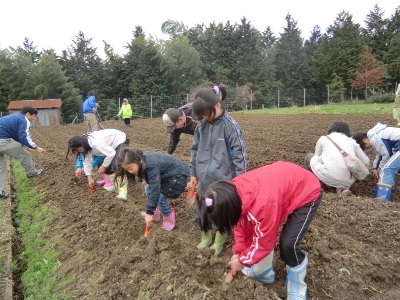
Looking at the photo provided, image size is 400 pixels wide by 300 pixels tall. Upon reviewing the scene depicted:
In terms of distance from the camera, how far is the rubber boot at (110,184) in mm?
5484

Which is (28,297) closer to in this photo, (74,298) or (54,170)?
(74,298)

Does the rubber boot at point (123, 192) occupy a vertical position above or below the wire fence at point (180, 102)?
below

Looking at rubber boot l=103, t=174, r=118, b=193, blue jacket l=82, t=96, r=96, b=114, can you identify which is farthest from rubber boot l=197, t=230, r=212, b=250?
blue jacket l=82, t=96, r=96, b=114

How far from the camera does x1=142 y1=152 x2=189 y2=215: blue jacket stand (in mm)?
3459

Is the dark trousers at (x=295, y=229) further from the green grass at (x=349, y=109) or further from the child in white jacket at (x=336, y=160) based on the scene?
the green grass at (x=349, y=109)

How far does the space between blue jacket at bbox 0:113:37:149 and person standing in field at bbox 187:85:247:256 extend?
14.2ft

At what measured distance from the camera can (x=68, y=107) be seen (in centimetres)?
3195

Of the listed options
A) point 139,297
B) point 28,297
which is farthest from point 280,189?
point 28,297

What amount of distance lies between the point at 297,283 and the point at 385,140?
299cm

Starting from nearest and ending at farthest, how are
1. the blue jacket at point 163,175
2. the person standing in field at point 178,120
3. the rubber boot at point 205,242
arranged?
the rubber boot at point 205,242, the blue jacket at point 163,175, the person standing in field at point 178,120

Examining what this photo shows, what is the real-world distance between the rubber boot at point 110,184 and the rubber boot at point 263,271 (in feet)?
10.6

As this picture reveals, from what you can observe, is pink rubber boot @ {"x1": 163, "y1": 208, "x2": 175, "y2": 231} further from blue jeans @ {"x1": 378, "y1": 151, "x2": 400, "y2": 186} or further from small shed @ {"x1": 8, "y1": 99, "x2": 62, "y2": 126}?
small shed @ {"x1": 8, "y1": 99, "x2": 62, "y2": 126}

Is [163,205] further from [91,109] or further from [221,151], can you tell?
[91,109]

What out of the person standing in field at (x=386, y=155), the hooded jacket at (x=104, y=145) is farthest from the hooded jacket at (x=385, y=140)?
the hooded jacket at (x=104, y=145)
